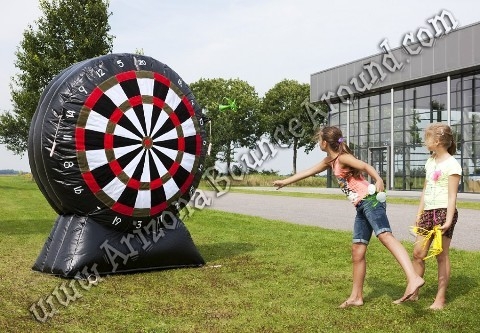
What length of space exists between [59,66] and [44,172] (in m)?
31.1

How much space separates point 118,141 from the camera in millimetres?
6910

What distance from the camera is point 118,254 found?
6.86 metres

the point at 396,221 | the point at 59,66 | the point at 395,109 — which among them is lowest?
the point at 396,221

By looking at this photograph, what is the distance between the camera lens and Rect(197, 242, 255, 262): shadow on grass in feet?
27.4

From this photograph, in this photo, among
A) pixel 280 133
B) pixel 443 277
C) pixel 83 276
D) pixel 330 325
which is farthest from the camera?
pixel 280 133

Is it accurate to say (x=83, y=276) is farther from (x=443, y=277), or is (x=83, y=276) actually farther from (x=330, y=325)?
(x=443, y=277)

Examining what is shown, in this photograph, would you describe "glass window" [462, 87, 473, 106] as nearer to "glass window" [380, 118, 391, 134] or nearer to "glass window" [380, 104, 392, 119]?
"glass window" [380, 104, 392, 119]

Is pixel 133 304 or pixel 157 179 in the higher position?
pixel 157 179

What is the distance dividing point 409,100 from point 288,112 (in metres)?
24.3

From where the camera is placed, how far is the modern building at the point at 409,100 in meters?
31.3

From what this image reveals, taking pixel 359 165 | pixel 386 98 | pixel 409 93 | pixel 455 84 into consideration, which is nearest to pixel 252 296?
pixel 359 165

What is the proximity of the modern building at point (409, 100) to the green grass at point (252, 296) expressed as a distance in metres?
21.4

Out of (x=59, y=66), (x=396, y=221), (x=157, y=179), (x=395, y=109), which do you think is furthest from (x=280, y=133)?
(x=157, y=179)

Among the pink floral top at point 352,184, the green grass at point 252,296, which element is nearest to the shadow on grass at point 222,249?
the green grass at point 252,296
